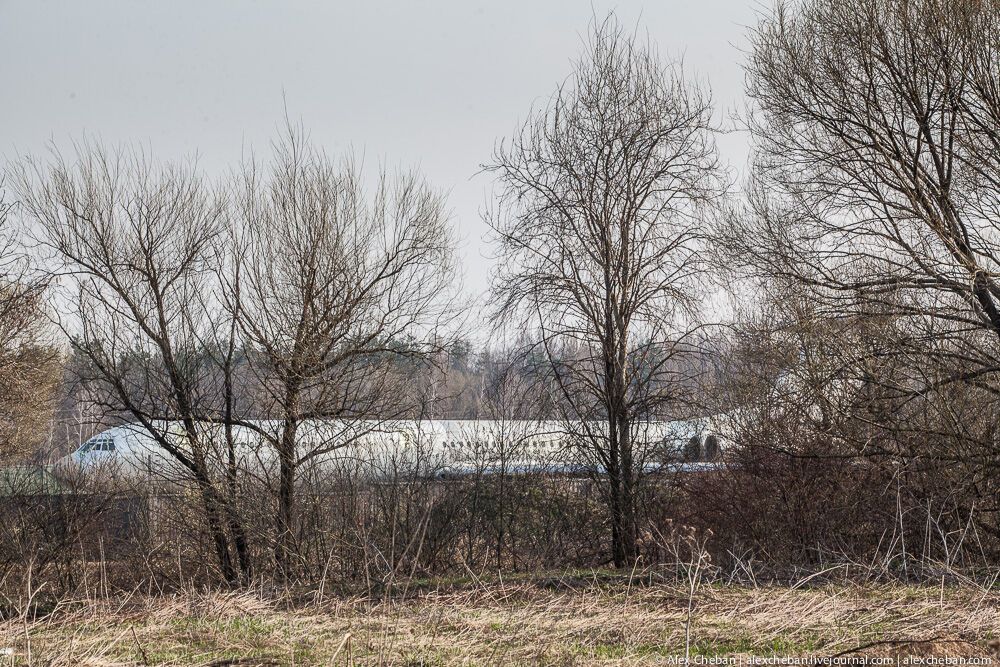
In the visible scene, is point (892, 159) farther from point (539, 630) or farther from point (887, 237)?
point (539, 630)

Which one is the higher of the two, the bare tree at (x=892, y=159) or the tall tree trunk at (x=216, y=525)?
the bare tree at (x=892, y=159)

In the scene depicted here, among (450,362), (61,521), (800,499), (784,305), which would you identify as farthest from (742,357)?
(61,521)

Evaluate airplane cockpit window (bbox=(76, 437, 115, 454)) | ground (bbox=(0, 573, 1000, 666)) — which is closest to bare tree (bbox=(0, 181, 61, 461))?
airplane cockpit window (bbox=(76, 437, 115, 454))

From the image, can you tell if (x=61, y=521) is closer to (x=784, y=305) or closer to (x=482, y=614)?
(x=482, y=614)

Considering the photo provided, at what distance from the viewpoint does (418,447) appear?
535 inches

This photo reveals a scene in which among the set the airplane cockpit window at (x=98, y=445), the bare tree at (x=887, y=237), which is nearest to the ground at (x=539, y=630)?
the bare tree at (x=887, y=237)

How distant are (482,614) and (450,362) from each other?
8.38 m

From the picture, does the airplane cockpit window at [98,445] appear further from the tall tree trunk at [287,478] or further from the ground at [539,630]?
the ground at [539,630]

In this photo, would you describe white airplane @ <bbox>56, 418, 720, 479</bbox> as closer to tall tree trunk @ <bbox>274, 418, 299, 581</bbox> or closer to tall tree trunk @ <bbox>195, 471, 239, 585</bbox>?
tall tree trunk @ <bbox>274, 418, 299, 581</bbox>

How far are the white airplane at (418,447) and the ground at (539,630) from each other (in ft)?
19.2

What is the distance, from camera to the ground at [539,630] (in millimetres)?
3910

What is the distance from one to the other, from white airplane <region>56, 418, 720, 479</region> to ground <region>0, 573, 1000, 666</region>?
231 inches

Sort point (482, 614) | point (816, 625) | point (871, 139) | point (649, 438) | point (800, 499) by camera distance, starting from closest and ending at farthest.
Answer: point (816, 625) → point (482, 614) → point (871, 139) → point (649, 438) → point (800, 499)

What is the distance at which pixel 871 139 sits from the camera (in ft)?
33.4
